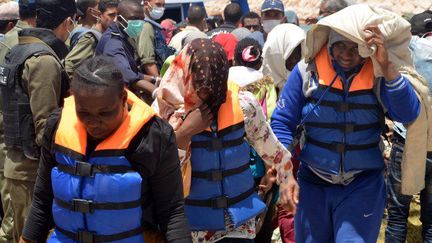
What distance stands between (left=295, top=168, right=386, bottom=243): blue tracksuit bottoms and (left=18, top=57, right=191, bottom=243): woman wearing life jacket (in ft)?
4.84

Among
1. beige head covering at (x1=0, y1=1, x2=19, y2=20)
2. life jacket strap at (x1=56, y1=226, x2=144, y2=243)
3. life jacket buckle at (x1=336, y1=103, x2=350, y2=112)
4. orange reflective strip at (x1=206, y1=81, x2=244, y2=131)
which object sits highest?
orange reflective strip at (x1=206, y1=81, x2=244, y2=131)

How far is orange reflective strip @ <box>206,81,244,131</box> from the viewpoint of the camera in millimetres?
3564

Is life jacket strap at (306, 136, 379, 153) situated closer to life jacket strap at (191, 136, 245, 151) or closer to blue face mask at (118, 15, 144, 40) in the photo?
life jacket strap at (191, 136, 245, 151)

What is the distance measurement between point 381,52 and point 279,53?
2.28 m

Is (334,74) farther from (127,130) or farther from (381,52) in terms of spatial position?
(127,130)

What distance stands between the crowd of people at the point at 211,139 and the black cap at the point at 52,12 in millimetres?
15

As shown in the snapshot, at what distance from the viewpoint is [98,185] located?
2.76 metres

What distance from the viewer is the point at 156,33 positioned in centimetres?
674

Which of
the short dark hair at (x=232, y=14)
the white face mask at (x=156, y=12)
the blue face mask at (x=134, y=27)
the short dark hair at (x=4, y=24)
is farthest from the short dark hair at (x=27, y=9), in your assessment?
the short dark hair at (x=232, y=14)

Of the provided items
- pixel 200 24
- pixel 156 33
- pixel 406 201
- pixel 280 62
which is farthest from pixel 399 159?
pixel 200 24

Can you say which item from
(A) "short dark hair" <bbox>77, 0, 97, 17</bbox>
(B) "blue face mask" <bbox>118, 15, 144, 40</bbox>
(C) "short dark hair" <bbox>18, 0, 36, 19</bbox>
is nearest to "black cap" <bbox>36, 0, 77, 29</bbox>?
(C) "short dark hair" <bbox>18, 0, 36, 19</bbox>

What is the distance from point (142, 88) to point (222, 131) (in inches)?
87.2

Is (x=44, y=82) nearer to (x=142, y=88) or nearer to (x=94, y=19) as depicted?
(x=142, y=88)

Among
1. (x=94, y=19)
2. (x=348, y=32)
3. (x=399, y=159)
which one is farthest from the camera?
(x=94, y=19)
